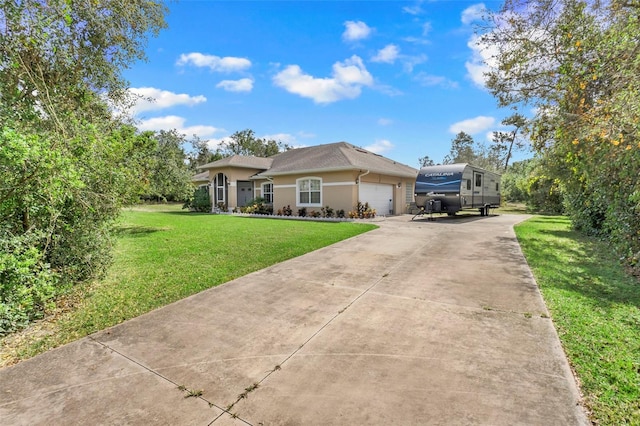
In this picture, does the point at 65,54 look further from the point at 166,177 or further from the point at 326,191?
the point at 326,191

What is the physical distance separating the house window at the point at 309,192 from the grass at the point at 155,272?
26.9ft

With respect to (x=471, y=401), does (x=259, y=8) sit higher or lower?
higher

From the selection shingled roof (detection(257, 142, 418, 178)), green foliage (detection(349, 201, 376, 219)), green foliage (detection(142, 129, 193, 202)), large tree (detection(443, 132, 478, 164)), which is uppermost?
large tree (detection(443, 132, 478, 164))

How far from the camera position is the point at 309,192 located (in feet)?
64.7

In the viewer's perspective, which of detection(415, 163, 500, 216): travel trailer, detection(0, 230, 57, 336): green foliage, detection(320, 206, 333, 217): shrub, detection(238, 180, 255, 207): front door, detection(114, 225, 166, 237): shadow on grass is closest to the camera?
detection(0, 230, 57, 336): green foliage

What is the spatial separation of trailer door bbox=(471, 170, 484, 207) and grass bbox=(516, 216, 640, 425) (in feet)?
32.0

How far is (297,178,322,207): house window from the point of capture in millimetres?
19319

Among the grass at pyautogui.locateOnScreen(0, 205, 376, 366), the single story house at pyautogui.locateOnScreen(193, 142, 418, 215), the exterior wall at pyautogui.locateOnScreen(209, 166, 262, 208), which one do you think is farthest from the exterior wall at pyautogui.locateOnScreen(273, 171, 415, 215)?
the grass at pyautogui.locateOnScreen(0, 205, 376, 366)

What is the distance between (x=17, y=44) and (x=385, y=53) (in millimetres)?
12919

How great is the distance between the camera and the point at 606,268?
6.22 m

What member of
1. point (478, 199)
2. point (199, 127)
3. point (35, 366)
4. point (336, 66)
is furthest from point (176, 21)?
point (199, 127)

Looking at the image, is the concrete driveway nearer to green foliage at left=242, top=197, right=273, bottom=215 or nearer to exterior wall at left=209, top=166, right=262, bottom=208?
green foliage at left=242, top=197, right=273, bottom=215

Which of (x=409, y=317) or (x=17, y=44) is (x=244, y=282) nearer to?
(x=409, y=317)

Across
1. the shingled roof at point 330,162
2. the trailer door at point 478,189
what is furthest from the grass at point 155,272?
the trailer door at point 478,189
